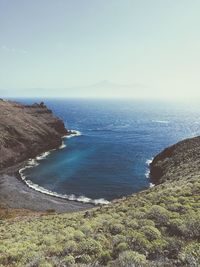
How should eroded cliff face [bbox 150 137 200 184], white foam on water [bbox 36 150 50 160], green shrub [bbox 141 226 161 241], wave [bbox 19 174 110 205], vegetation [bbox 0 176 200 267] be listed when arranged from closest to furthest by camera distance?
vegetation [bbox 0 176 200 267], green shrub [bbox 141 226 161 241], wave [bbox 19 174 110 205], eroded cliff face [bbox 150 137 200 184], white foam on water [bbox 36 150 50 160]

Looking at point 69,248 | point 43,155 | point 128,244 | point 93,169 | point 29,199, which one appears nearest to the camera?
point 128,244

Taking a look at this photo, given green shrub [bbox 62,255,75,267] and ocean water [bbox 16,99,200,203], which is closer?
green shrub [bbox 62,255,75,267]

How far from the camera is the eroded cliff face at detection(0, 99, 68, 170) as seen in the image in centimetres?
8562

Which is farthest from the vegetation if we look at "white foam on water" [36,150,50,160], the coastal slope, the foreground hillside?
"white foam on water" [36,150,50,160]

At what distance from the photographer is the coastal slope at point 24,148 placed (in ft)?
185

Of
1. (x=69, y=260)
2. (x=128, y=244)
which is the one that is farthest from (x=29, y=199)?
(x=69, y=260)

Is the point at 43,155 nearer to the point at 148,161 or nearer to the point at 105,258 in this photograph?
the point at 148,161

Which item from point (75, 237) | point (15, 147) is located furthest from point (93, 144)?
point (75, 237)

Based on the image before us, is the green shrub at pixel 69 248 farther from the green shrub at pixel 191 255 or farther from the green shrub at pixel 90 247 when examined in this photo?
the green shrub at pixel 191 255

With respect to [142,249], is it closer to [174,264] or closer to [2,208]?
[174,264]

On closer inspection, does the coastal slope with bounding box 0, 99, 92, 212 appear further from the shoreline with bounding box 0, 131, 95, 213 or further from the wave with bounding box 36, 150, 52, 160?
the wave with bounding box 36, 150, 52, 160

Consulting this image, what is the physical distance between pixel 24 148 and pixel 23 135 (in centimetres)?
753

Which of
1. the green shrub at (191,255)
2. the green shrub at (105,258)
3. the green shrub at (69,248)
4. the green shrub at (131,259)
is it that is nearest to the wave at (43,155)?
the green shrub at (69,248)

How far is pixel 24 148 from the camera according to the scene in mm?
91188
